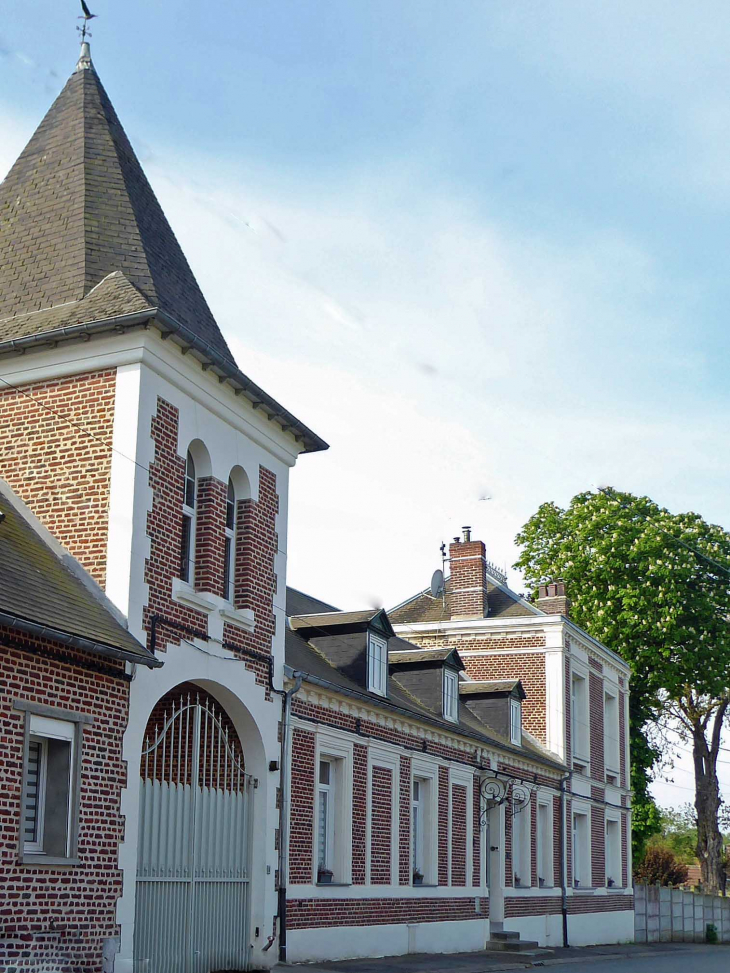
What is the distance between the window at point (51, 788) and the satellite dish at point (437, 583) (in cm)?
2256

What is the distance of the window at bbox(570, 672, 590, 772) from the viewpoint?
105 ft

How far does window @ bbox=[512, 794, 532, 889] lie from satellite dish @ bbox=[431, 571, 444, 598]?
7766 millimetres

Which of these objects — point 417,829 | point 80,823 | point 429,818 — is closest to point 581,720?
point 429,818

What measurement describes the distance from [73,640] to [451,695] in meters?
13.8

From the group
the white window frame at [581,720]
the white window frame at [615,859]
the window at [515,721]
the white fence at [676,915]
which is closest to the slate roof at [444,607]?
the white window frame at [581,720]

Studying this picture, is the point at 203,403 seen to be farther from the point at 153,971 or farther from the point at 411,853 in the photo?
the point at 411,853

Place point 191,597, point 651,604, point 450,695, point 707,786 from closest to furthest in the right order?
point 191,597 < point 450,695 < point 651,604 < point 707,786

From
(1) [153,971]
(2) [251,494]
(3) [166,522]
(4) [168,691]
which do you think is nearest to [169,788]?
(4) [168,691]

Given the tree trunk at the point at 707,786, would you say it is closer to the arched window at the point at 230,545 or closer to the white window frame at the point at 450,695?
the white window frame at the point at 450,695

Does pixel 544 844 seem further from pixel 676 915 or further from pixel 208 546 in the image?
pixel 208 546

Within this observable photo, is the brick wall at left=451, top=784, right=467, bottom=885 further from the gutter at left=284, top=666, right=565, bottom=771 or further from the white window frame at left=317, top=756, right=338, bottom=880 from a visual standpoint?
the white window frame at left=317, top=756, right=338, bottom=880

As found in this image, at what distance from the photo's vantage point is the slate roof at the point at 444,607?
105 feet

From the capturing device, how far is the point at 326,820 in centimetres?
1873

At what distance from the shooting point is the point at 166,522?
14.2 meters
